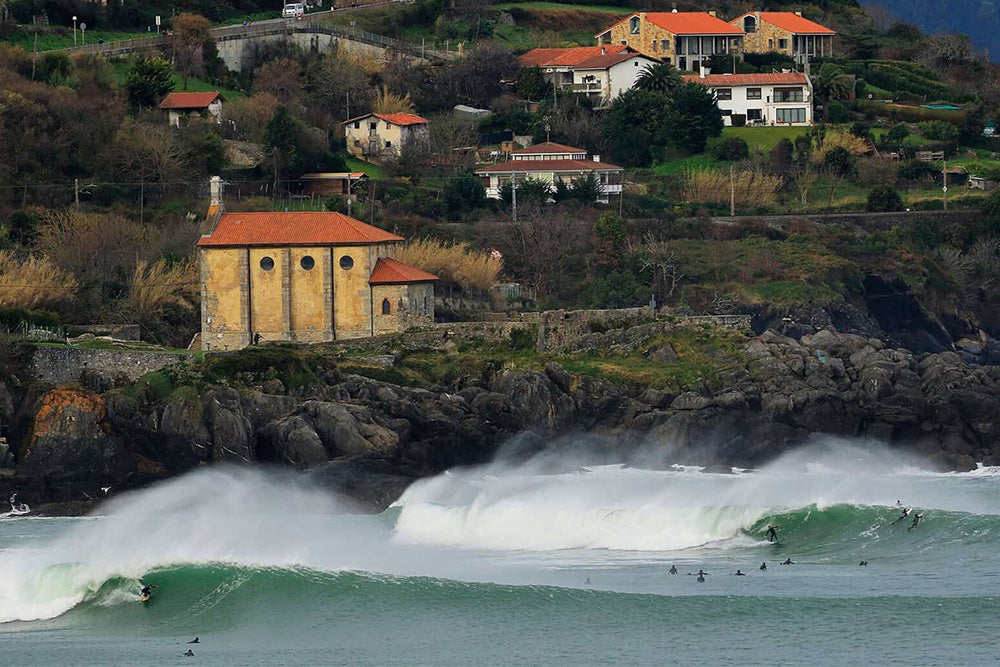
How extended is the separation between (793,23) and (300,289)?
162ft

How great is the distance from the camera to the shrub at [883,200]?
88125 millimetres

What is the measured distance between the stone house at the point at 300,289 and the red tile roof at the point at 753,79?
35.0 meters

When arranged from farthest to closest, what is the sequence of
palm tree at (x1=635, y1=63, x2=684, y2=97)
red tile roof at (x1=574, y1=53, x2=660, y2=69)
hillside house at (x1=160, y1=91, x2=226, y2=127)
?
red tile roof at (x1=574, y1=53, x2=660, y2=69), palm tree at (x1=635, y1=63, x2=684, y2=97), hillside house at (x1=160, y1=91, x2=226, y2=127)

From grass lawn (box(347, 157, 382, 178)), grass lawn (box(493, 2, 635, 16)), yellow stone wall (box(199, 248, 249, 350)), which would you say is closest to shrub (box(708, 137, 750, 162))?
grass lawn (box(347, 157, 382, 178))

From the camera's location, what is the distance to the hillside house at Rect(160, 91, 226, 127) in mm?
88875

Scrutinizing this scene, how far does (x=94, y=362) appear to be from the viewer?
2350 inches

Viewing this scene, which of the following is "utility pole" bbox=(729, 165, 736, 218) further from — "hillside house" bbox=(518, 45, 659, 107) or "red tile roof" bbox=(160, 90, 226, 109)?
"red tile roof" bbox=(160, 90, 226, 109)

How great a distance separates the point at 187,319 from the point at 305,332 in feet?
14.7

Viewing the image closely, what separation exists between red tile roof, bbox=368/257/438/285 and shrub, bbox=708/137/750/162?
28.6 meters

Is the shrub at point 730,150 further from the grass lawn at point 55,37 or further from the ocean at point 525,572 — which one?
the ocean at point 525,572

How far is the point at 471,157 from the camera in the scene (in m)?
93.9

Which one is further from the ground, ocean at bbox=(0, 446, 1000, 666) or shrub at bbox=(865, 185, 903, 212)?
shrub at bbox=(865, 185, 903, 212)

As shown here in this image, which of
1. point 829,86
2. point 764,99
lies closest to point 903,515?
point 764,99

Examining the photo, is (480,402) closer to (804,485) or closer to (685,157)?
(804,485)
